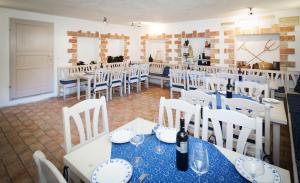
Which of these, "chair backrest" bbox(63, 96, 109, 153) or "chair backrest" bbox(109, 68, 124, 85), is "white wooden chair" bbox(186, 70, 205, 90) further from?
"chair backrest" bbox(63, 96, 109, 153)

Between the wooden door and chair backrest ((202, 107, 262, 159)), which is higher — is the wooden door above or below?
above

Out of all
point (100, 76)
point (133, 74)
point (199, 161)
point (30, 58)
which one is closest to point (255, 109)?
point (199, 161)

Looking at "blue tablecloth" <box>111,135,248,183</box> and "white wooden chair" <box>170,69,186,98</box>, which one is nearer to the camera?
"blue tablecloth" <box>111,135,248,183</box>

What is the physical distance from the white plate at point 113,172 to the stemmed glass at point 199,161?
0.34 metres

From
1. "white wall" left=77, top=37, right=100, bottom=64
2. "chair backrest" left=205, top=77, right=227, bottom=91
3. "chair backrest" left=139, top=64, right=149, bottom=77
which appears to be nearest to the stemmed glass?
"chair backrest" left=205, top=77, right=227, bottom=91

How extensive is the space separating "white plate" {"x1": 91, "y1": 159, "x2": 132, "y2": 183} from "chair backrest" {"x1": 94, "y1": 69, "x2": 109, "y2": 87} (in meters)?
3.87

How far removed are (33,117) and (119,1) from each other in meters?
2.77

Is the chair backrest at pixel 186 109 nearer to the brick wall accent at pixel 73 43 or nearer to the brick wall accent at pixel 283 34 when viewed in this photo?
the brick wall accent at pixel 283 34

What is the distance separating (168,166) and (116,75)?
4.47 meters

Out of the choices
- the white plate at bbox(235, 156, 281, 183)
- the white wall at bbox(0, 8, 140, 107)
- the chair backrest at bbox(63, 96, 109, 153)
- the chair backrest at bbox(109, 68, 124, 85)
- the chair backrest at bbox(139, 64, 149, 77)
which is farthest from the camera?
the chair backrest at bbox(139, 64, 149, 77)

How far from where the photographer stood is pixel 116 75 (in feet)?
17.7

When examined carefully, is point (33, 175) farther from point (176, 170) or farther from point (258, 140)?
point (258, 140)

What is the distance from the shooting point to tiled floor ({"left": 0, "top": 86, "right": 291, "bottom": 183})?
229 cm

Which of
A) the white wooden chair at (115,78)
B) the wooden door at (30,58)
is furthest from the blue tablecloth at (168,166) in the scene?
the wooden door at (30,58)
